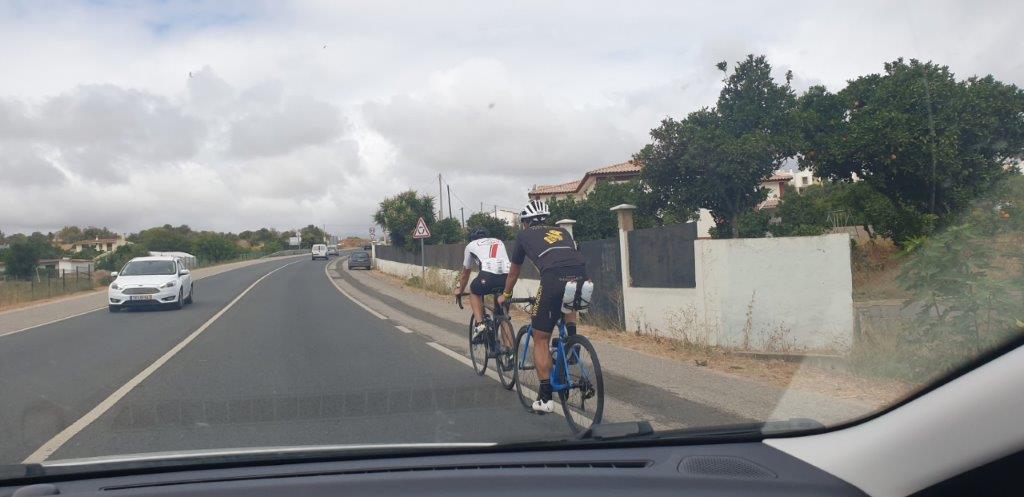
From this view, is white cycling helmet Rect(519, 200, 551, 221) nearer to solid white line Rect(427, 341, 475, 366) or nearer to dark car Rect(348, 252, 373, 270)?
solid white line Rect(427, 341, 475, 366)

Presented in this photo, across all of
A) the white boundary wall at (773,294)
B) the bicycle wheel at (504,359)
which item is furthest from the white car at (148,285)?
the bicycle wheel at (504,359)

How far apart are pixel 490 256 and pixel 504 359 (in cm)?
121

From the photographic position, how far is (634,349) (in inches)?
437

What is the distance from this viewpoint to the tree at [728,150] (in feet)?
90.9

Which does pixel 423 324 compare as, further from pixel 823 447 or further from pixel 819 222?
pixel 819 222

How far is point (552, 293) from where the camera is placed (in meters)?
6.30

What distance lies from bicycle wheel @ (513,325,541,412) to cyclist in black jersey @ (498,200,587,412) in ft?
1.98

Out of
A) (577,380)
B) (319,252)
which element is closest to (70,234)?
(319,252)

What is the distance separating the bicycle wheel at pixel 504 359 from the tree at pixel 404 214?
1285 inches

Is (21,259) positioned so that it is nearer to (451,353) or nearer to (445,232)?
(445,232)

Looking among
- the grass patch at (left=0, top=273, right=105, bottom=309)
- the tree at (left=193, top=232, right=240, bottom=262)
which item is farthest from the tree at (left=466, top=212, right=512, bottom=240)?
the tree at (left=193, top=232, right=240, bottom=262)

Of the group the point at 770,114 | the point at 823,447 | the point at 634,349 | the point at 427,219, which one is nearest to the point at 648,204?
the point at 770,114

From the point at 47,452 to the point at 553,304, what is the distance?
3938 mm

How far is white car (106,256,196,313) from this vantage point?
19734 mm
